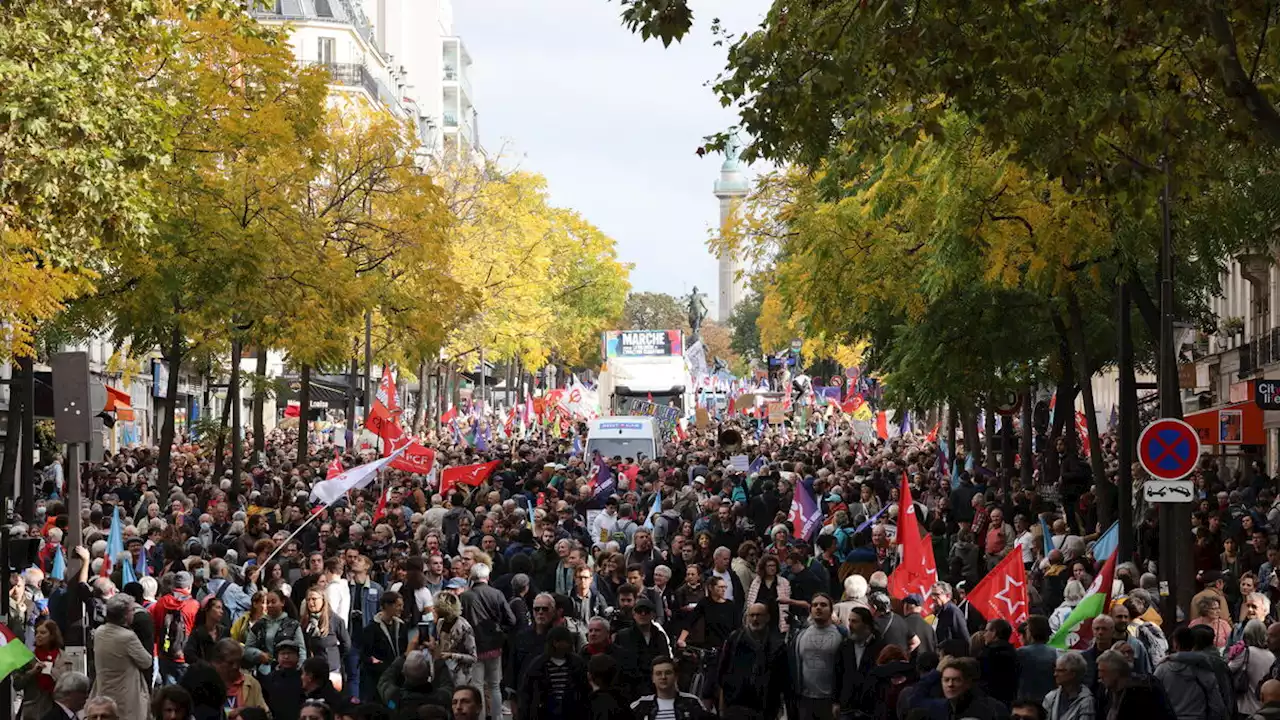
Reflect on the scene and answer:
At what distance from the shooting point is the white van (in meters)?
45.8

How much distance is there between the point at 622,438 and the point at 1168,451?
2868 centimetres

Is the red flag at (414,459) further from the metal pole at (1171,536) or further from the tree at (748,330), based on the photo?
the tree at (748,330)

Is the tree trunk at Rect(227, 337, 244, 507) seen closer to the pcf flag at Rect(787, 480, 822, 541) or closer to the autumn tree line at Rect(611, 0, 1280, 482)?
the autumn tree line at Rect(611, 0, 1280, 482)

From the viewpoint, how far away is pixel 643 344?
220ft

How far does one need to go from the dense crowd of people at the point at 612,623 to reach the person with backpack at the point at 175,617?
0.02 m

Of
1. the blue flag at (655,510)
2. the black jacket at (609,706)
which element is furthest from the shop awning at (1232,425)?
the black jacket at (609,706)

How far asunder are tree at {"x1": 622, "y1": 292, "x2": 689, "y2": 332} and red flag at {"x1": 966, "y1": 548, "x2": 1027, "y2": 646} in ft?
489

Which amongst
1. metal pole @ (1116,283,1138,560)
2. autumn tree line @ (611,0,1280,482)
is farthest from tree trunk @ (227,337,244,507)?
metal pole @ (1116,283,1138,560)

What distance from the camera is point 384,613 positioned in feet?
51.9

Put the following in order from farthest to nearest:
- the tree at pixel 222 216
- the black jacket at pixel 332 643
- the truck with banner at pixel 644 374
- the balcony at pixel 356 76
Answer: the balcony at pixel 356 76 → the truck with banner at pixel 644 374 → the tree at pixel 222 216 → the black jacket at pixel 332 643

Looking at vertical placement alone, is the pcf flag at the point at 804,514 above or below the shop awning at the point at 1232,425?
below

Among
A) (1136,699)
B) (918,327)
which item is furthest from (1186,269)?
(1136,699)

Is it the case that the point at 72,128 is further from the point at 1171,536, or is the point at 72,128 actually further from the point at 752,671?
the point at 1171,536

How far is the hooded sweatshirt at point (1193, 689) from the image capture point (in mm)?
12445
